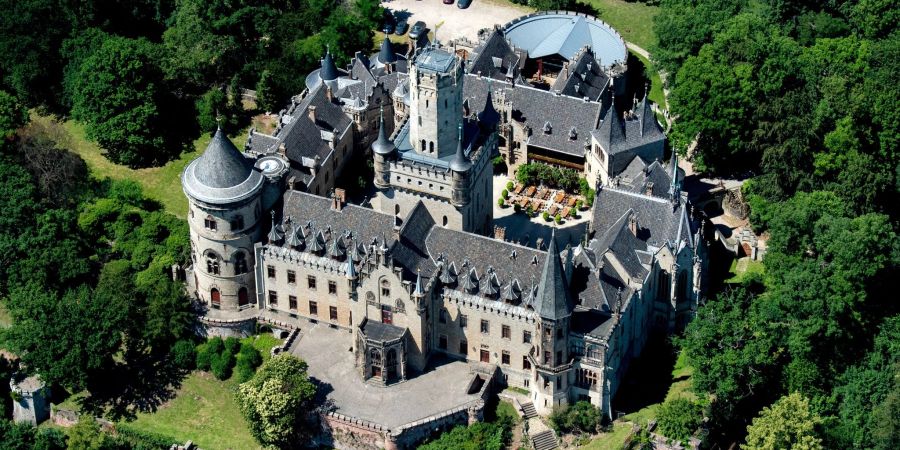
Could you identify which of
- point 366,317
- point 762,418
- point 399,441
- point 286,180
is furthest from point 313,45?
point 762,418

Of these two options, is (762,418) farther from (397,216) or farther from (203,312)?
(203,312)

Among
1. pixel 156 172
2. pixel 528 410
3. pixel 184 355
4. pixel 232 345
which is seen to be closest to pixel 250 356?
pixel 232 345

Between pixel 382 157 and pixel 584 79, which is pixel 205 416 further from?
pixel 584 79

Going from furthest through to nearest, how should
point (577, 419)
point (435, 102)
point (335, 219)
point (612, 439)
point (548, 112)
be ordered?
point (548, 112) < point (335, 219) < point (435, 102) < point (577, 419) < point (612, 439)

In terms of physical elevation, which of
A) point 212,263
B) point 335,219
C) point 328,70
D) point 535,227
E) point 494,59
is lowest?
point 535,227

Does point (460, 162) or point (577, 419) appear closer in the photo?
point (577, 419)

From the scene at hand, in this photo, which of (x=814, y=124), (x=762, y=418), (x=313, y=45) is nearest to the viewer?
(x=762, y=418)

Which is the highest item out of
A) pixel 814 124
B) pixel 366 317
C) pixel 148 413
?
pixel 814 124
